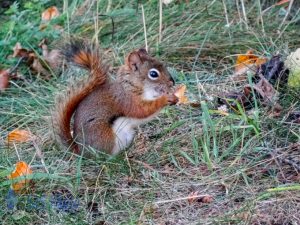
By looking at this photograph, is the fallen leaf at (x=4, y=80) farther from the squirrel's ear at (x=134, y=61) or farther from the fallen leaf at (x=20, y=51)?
the squirrel's ear at (x=134, y=61)

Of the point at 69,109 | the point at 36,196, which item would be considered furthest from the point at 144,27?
the point at 36,196

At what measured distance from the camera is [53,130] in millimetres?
3365

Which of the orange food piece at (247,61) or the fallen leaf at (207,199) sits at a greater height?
the fallen leaf at (207,199)

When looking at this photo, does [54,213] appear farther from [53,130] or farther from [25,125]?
[25,125]

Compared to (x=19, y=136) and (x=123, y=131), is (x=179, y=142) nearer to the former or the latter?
(x=123, y=131)

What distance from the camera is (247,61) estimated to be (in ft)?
13.4

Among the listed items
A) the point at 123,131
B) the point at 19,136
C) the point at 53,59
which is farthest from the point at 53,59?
the point at 123,131

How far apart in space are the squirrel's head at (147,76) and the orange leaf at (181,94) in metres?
0.51

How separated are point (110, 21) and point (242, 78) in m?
1.14

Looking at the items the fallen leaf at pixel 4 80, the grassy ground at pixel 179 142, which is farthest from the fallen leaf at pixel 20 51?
the fallen leaf at pixel 4 80

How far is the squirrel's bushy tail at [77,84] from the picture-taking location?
327 cm

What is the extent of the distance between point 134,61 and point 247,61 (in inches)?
37.3

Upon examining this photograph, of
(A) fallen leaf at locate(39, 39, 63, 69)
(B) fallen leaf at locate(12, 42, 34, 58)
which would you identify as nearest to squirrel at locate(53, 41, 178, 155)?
(A) fallen leaf at locate(39, 39, 63, 69)

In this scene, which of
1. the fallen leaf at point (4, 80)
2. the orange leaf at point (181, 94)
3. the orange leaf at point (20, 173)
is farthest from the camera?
the fallen leaf at point (4, 80)
